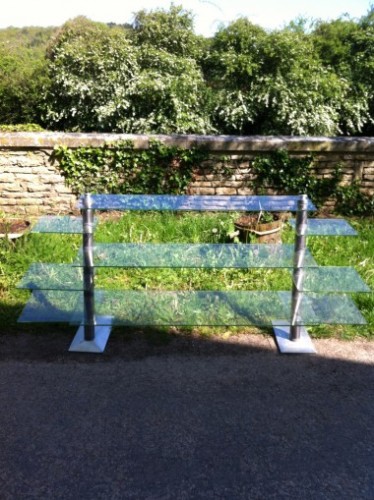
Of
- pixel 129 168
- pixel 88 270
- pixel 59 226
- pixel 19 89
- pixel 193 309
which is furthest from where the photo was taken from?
pixel 19 89

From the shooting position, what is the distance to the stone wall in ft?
20.4

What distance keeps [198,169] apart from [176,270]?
6.46 ft

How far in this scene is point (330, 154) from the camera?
640cm

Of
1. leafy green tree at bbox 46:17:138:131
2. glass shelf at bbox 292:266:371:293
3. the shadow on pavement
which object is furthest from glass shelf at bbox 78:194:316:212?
leafy green tree at bbox 46:17:138:131

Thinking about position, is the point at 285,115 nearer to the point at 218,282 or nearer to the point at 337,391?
the point at 218,282

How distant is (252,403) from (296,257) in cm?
103

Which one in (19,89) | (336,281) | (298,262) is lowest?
(336,281)

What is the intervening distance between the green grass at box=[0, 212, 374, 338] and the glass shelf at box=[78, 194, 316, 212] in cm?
100

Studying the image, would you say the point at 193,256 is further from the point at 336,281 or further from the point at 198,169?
the point at 198,169

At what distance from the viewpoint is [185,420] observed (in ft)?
9.53

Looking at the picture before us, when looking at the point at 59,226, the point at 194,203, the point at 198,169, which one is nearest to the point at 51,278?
the point at 59,226

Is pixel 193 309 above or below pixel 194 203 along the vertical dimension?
below

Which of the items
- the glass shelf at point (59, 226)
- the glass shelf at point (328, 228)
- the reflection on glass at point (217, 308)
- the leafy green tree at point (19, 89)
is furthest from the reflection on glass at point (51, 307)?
the leafy green tree at point (19, 89)

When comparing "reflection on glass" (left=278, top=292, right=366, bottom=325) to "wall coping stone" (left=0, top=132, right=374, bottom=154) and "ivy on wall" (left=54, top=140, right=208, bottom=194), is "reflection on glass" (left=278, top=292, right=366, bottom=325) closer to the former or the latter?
"wall coping stone" (left=0, top=132, right=374, bottom=154)
